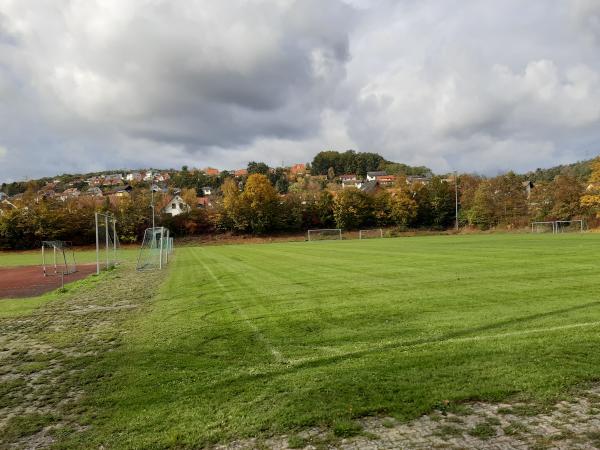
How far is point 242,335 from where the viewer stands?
8477 mm

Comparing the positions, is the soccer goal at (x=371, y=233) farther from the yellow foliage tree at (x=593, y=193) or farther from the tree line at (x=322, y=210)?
the yellow foliage tree at (x=593, y=193)

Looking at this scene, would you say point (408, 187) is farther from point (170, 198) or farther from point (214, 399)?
point (214, 399)

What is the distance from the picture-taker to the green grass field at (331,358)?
15.4 ft

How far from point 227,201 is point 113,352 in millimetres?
77472

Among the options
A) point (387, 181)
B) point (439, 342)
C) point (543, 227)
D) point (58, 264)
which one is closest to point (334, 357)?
point (439, 342)

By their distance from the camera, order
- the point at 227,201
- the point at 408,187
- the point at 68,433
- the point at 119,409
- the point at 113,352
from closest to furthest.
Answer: the point at 68,433, the point at 119,409, the point at 113,352, the point at 227,201, the point at 408,187

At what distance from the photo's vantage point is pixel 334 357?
666 centimetres

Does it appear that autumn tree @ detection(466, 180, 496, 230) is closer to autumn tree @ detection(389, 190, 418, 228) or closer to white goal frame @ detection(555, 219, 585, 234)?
autumn tree @ detection(389, 190, 418, 228)

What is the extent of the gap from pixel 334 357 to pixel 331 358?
7 cm

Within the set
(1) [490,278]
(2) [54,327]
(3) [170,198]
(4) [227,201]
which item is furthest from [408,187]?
(2) [54,327]

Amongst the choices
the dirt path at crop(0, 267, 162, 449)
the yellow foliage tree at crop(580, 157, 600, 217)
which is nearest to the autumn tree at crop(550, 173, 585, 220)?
the yellow foliage tree at crop(580, 157, 600, 217)

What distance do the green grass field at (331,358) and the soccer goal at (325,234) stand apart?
67069 millimetres

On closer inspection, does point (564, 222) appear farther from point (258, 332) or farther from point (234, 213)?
point (258, 332)

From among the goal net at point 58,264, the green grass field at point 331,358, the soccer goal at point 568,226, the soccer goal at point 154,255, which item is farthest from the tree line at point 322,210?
the green grass field at point 331,358
